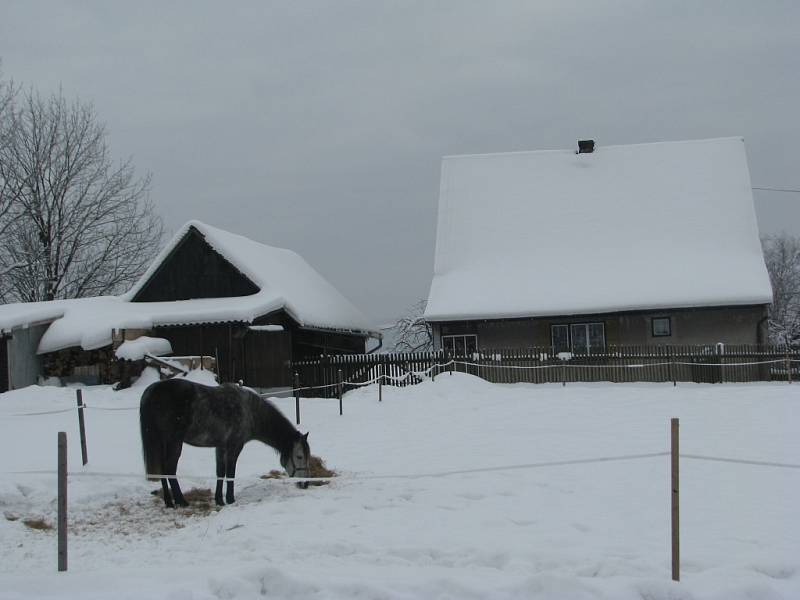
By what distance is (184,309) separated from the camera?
22.8 meters

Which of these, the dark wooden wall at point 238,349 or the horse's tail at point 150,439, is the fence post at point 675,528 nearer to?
the horse's tail at point 150,439

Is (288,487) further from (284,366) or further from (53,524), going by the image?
(284,366)

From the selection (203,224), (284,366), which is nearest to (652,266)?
(284,366)

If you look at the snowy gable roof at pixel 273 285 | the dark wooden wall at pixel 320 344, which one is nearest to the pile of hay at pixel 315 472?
the snowy gable roof at pixel 273 285

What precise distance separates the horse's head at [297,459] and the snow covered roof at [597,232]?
43.8 ft

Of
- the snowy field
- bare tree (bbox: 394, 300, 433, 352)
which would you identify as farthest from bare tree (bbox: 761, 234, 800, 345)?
the snowy field

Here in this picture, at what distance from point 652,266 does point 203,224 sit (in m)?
13.5

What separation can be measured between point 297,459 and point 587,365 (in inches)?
548

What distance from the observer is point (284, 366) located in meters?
22.7

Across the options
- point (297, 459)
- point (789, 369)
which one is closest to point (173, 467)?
point (297, 459)

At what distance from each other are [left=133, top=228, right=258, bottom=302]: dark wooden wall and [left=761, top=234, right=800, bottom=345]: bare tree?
34656mm

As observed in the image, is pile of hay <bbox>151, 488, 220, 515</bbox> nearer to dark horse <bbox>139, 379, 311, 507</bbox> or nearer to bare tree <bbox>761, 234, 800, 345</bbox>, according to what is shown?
dark horse <bbox>139, 379, 311, 507</bbox>

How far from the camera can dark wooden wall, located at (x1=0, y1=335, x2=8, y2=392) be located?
21.6m

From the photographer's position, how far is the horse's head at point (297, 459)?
10.5m
